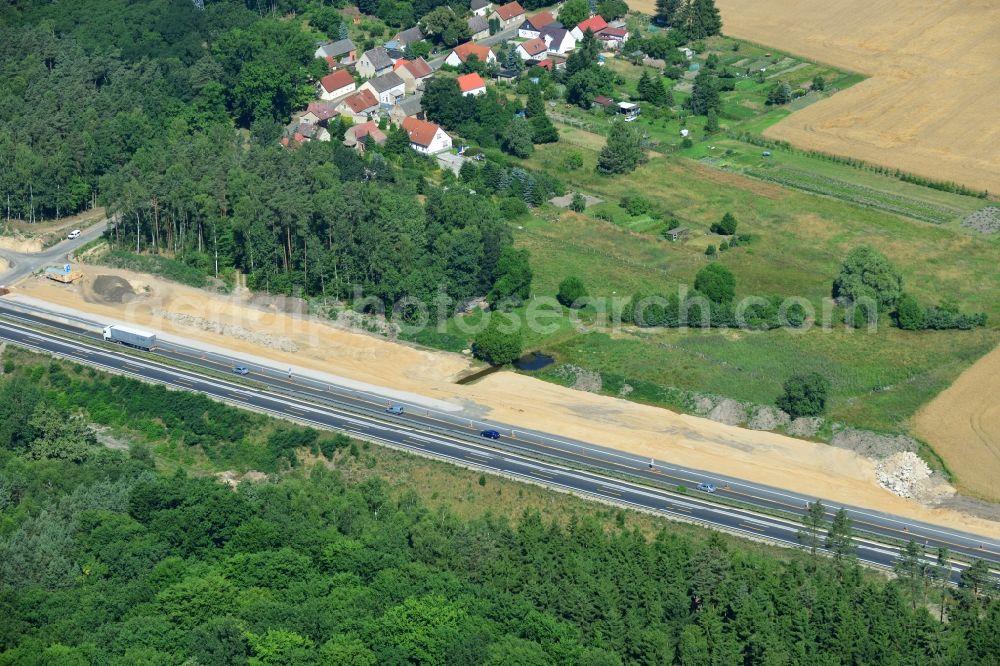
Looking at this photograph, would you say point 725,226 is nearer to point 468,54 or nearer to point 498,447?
point 498,447

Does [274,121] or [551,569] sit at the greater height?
[274,121]

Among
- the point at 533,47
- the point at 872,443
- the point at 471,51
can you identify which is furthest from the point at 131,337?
the point at 533,47

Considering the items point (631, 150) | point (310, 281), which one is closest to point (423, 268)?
point (310, 281)

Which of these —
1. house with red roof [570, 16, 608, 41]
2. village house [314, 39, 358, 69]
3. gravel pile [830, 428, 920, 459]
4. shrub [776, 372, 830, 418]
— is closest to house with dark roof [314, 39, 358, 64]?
village house [314, 39, 358, 69]

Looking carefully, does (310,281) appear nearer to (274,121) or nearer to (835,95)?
(274,121)

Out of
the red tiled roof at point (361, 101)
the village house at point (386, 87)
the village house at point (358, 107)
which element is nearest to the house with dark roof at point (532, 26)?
the village house at point (386, 87)
